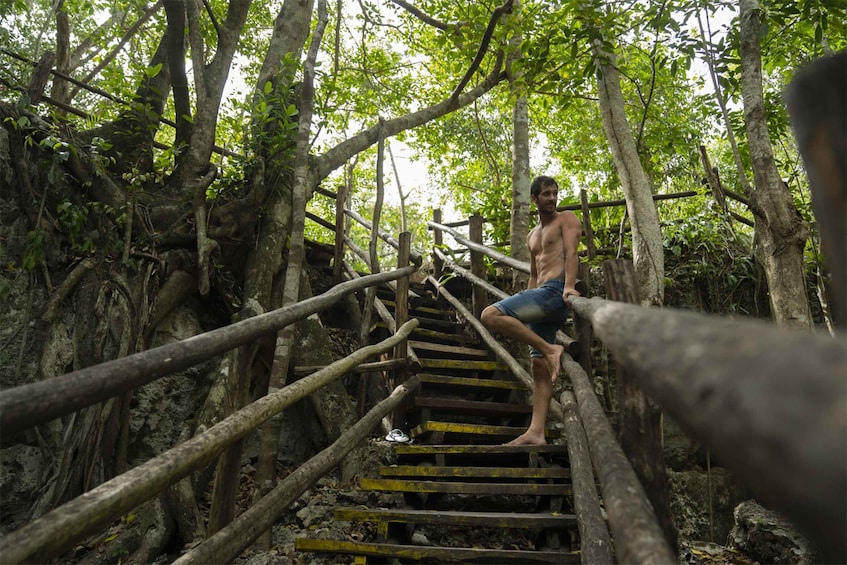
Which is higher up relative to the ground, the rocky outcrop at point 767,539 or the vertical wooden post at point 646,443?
the vertical wooden post at point 646,443

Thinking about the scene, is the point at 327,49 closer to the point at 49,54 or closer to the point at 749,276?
the point at 49,54

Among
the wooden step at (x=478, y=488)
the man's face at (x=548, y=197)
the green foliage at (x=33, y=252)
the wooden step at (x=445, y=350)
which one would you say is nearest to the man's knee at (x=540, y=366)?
Answer: the wooden step at (x=478, y=488)

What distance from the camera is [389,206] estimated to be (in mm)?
20750

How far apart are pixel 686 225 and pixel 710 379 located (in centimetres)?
651

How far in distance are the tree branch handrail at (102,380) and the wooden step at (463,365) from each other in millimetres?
2892

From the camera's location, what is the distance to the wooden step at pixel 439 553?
8.84 ft

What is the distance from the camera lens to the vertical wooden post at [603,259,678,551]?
148 cm

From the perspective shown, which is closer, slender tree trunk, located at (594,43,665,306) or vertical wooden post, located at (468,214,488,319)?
slender tree trunk, located at (594,43,665,306)

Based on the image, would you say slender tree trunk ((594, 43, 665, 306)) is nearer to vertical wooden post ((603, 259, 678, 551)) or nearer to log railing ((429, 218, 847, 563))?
vertical wooden post ((603, 259, 678, 551))

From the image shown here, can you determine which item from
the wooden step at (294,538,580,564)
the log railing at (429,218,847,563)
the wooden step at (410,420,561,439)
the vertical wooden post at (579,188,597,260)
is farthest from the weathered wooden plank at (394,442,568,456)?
the log railing at (429,218,847,563)

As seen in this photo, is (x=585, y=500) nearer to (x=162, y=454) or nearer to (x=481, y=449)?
(x=481, y=449)

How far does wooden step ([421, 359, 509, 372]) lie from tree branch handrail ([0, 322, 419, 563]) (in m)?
2.82

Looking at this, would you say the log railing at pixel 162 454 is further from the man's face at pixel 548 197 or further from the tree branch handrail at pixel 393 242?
the tree branch handrail at pixel 393 242

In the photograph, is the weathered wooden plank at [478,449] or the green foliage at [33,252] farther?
the green foliage at [33,252]
